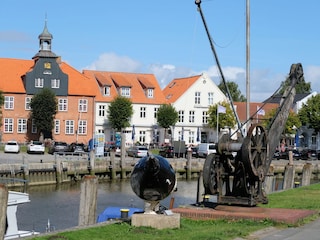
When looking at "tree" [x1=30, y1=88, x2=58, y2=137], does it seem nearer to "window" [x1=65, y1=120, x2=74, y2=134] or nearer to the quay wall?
"window" [x1=65, y1=120, x2=74, y2=134]

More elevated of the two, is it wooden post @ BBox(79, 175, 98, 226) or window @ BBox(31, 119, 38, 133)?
window @ BBox(31, 119, 38, 133)

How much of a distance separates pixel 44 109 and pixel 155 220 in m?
69.5

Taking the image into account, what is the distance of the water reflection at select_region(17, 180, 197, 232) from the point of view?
106ft

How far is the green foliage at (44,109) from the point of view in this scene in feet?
276

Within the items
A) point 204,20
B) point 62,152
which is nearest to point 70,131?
point 62,152

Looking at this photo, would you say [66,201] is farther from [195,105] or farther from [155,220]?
[195,105]

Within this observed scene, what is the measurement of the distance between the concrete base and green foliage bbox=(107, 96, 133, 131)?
239 ft

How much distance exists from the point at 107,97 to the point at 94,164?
121ft

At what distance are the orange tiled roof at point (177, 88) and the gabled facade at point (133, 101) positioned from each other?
210 cm

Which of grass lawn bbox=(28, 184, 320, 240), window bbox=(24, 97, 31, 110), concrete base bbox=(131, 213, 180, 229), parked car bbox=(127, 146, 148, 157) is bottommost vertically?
grass lawn bbox=(28, 184, 320, 240)

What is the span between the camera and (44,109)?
84062 mm

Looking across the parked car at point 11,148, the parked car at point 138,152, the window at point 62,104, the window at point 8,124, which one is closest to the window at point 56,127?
the window at point 62,104

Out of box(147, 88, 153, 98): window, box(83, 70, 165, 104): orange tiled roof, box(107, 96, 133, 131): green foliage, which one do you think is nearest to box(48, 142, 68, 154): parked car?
box(107, 96, 133, 131): green foliage

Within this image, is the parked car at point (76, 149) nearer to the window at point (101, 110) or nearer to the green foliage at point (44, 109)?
the green foliage at point (44, 109)
